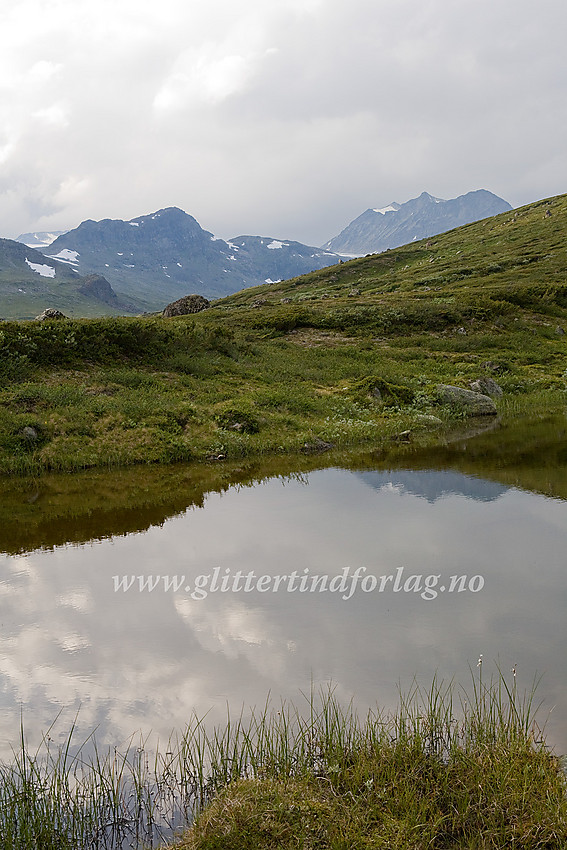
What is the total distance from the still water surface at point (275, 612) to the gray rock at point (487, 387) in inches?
776

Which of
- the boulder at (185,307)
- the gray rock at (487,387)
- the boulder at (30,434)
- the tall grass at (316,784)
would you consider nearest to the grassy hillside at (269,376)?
the boulder at (30,434)

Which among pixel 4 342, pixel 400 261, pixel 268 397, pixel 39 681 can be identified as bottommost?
pixel 39 681

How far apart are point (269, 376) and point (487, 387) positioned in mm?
12634

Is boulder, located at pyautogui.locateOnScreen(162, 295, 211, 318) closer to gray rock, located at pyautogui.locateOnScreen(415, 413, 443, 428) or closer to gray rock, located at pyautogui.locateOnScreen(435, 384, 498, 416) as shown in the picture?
gray rock, located at pyautogui.locateOnScreen(435, 384, 498, 416)

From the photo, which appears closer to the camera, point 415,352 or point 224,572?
point 224,572

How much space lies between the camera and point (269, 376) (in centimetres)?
3544

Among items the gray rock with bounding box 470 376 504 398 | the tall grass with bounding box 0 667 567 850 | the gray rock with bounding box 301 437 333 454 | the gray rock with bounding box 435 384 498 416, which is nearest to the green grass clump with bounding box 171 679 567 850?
the tall grass with bounding box 0 667 567 850

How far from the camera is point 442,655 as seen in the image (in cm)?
856

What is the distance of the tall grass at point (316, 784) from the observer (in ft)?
18.0

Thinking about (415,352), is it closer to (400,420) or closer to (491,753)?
(400,420)

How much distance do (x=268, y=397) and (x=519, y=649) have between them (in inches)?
894

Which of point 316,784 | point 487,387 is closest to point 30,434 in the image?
point 316,784

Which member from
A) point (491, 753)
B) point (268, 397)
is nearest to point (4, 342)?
point (268, 397)

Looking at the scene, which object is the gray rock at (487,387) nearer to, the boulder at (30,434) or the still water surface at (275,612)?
the still water surface at (275,612)
